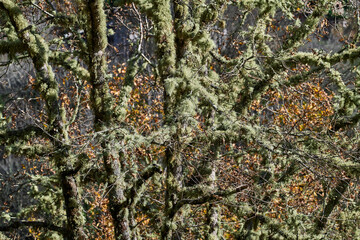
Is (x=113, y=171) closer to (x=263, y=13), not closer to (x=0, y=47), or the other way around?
(x=0, y=47)

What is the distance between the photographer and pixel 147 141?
4.38 meters

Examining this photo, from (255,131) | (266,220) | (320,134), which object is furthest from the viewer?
(266,220)

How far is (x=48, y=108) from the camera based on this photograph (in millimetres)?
5402

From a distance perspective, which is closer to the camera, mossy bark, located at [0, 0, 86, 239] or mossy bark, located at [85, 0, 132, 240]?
mossy bark, located at [85, 0, 132, 240]

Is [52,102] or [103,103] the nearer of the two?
[103,103]

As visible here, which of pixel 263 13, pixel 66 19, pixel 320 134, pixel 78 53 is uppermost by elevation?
pixel 66 19

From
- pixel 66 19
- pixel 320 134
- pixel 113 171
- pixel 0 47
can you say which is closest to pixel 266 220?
pixel 320 134

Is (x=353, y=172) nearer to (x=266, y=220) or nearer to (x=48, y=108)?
(x=266, y=220)

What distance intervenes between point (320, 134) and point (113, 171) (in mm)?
2901

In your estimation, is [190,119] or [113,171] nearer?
[190,119]

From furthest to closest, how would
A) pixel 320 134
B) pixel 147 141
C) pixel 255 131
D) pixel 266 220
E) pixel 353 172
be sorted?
1. pixel 266 220
2. pixel 320 134
3. pixel 353 172
4. pixel 255 131
5. pixel 147 141

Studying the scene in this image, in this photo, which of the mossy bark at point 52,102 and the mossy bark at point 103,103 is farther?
the mossy bark at point 52,102

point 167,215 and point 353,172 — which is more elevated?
point 167,215

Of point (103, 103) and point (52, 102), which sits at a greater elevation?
point (52, 102)
